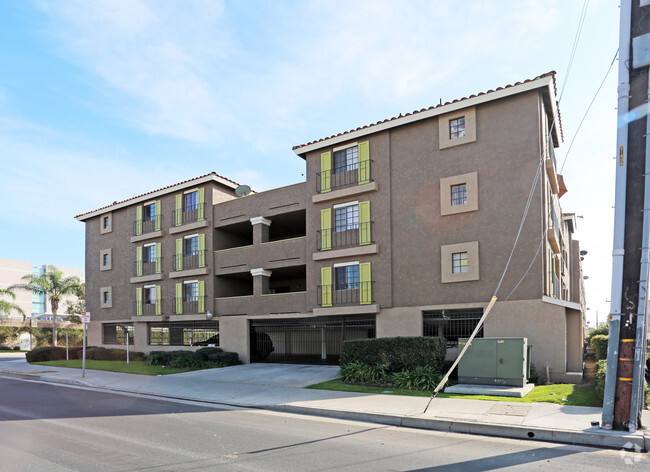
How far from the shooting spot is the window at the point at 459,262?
19.5 m

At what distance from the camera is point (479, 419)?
408 inches

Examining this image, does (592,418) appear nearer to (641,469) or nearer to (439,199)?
(641,469)

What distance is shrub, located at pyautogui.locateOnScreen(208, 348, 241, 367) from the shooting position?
24.6 m

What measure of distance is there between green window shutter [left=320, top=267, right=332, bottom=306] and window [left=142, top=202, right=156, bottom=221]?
46.7 feet

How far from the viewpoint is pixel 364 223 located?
22.3 metres

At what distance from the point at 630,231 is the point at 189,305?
24333 mm

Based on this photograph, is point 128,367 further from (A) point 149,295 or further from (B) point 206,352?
(A) point 149,295

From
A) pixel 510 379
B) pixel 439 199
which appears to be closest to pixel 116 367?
pixel 439 199

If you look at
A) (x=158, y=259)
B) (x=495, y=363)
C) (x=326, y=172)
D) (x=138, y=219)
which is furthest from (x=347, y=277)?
(x=138, y=219)

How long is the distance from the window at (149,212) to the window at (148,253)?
5.70 feet

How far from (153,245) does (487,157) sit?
21.6 metres

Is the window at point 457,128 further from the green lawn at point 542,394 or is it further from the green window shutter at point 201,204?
the green window shutter at point 201,204

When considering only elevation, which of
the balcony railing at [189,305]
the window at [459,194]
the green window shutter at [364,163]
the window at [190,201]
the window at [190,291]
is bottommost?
the balcony railing at [189,305]

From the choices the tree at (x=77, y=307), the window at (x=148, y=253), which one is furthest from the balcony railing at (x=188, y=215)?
the tree at (x=77, y=307)
